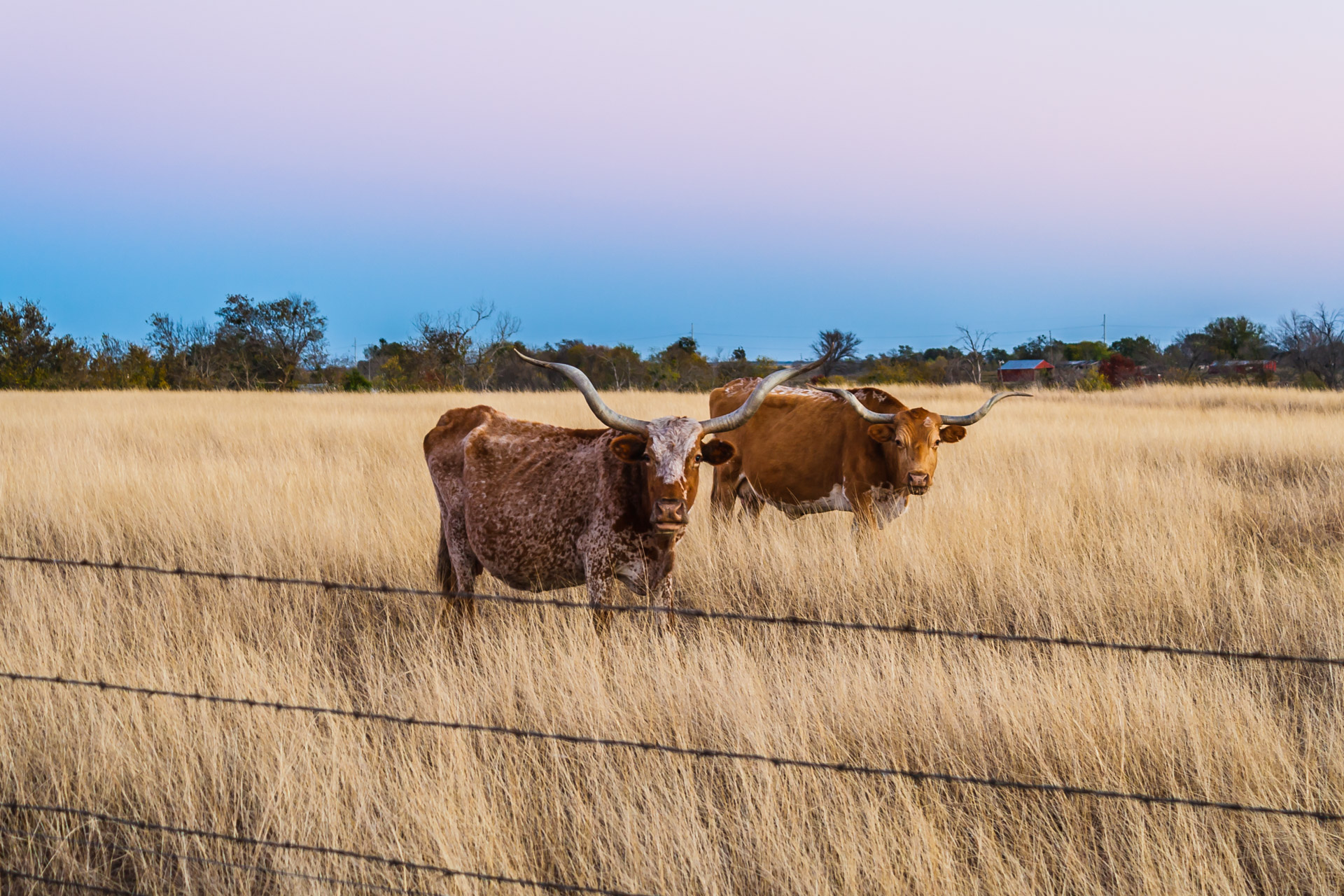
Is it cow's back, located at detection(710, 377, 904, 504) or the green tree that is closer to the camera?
cow's back, located at detection(710, 377, 904, 504)

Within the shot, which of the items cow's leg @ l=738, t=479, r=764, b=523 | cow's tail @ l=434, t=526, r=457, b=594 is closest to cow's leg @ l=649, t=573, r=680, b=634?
cow's tail @ l=434, t=526, r=457, b=594

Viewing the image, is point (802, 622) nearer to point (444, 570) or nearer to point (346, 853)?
point (346, 853)

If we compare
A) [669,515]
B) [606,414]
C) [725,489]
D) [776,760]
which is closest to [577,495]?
[606,414]

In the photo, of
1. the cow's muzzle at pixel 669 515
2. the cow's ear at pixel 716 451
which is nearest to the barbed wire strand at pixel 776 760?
the cow's muzzle at pixel 669 515

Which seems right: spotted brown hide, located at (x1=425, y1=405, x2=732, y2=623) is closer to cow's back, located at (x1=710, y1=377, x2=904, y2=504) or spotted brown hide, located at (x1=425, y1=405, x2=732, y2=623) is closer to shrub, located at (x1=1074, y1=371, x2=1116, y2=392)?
cow's back, located at (x1=710, y1=377, x2=904, y2=504)

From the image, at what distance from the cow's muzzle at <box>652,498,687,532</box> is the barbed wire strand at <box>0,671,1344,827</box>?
1.00m

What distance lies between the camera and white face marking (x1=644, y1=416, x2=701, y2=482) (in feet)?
14.0

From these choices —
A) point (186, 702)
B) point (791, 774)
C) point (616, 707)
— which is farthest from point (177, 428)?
point (791, 774)

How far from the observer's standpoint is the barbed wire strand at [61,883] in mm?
2816

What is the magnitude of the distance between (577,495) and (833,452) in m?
3.30

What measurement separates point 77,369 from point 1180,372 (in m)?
52.7

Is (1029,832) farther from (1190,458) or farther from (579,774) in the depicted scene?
(1190,458)

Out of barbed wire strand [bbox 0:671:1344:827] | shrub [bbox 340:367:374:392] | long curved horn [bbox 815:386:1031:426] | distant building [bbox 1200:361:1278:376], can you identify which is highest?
shrub [bbox 340:367:374:392]

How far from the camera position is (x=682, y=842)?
290 cm
